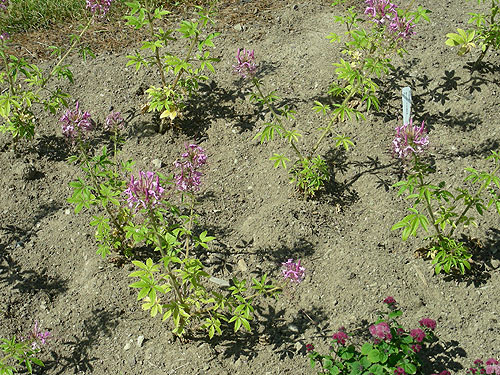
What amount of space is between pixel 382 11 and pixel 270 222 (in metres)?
1.69

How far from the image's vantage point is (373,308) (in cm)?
345

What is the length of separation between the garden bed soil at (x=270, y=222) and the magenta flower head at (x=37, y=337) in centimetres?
7

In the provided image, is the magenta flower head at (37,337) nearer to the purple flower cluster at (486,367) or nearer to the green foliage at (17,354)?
the green foliage at (17,354)

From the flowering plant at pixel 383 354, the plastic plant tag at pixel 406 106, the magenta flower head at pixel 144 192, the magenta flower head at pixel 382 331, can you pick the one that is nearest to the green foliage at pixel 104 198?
the magenta flower head at pixel 144 192

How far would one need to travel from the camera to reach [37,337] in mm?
3383

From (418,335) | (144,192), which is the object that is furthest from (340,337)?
(144,192)

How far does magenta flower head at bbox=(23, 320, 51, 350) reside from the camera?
3.38 meters

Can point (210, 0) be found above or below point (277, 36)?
above

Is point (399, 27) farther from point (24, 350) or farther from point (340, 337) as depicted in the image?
point (24, 350)

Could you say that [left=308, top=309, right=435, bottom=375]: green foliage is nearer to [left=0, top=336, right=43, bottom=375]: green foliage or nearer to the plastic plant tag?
[left=0, top=336, right=43, bottom=375]: green foliage

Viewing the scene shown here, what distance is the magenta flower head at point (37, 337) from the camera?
3377 mm

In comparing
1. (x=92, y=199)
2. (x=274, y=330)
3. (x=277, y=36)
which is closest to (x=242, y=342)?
(x=274, y=330)

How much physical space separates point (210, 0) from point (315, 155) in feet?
7.83

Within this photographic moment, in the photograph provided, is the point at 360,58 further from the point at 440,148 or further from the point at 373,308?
the point at 373,308
